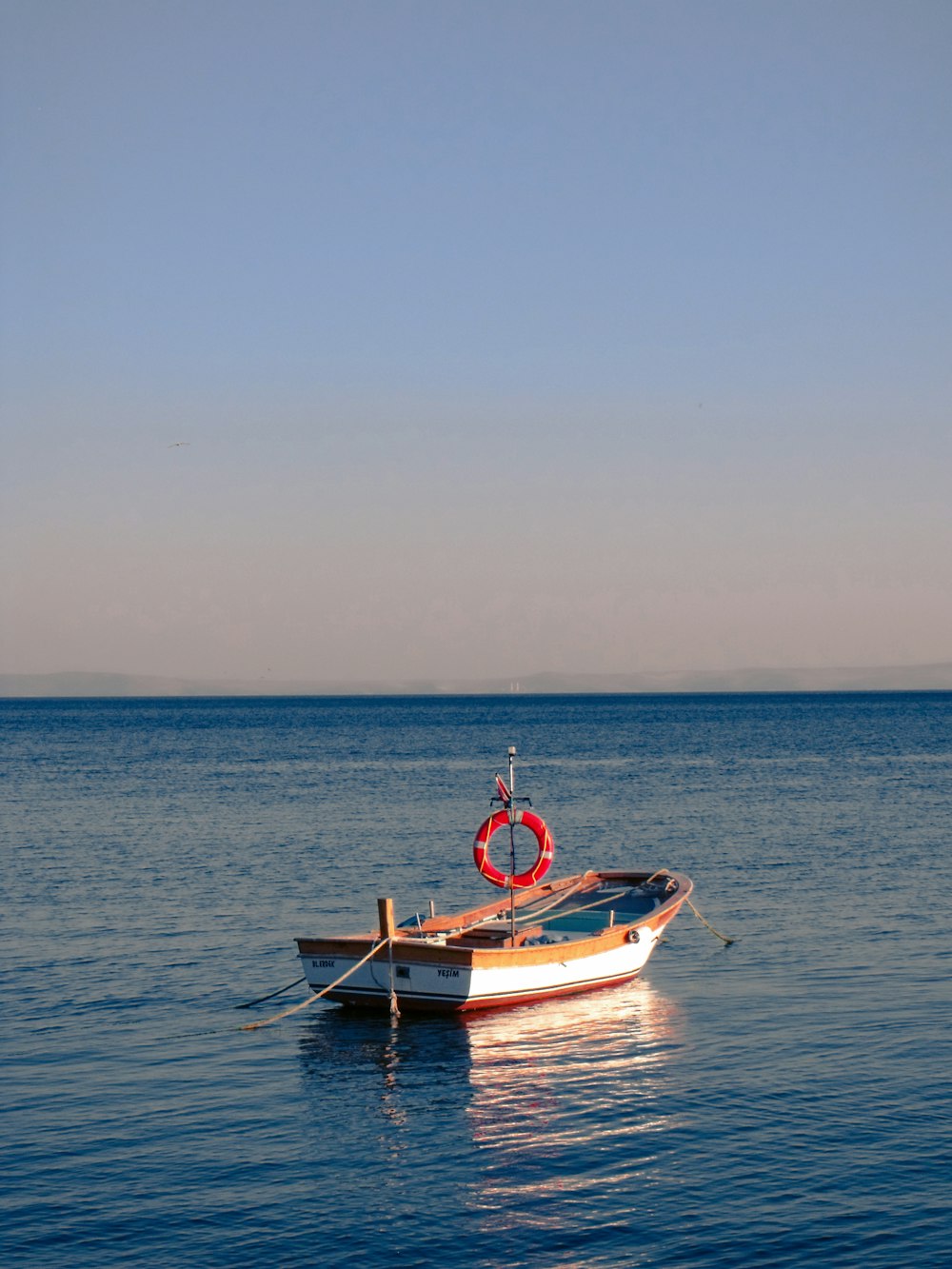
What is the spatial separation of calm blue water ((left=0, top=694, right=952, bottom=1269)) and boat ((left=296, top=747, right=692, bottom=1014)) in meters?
0.57

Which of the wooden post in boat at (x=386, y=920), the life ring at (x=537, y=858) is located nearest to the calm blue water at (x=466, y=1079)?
the wooden post in boat at (x=386, y=920)

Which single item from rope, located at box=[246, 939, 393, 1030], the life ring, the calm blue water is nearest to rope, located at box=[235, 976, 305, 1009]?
the calm blue water

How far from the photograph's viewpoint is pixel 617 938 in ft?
103

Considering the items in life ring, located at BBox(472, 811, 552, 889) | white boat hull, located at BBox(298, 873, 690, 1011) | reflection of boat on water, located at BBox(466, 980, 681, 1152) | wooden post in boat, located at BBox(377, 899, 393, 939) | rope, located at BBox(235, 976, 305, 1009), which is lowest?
reflection of boat on water, located at BBox(466, 980, 681, 1152)

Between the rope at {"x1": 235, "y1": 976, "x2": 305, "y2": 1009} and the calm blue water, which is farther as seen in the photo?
the rope at {"x1": 235, "y1": 976, "x2": 305, "y2": 1009}

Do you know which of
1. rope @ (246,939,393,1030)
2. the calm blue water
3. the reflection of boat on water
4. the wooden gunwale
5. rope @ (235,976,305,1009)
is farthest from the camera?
rope @ (235,976,305,1009)

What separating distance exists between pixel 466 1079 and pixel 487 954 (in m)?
4.42

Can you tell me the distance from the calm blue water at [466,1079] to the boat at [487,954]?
570 millimetres

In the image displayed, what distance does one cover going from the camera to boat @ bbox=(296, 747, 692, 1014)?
28750 mm

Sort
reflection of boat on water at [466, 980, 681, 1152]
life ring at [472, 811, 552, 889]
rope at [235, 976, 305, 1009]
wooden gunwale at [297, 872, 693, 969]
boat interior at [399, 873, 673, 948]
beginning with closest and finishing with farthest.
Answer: reflection of boat on water at [466, 980, 681, 1152], wooden gunwale at [297, 872, 693, 969], rope at [235, 976, 305, 1009], boat interior at [399, 873, 673, 948], life ring at [472, 811, 552, 889]

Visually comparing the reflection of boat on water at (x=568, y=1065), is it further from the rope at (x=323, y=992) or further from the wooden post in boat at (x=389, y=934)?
the rope at (x=323, y=992)

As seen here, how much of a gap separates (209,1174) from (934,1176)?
10.6m

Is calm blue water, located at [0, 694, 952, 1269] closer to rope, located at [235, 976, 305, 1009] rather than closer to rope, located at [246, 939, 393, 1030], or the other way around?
rope, located at [235, 976, 305, 1009]

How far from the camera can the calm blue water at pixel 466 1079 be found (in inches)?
699
